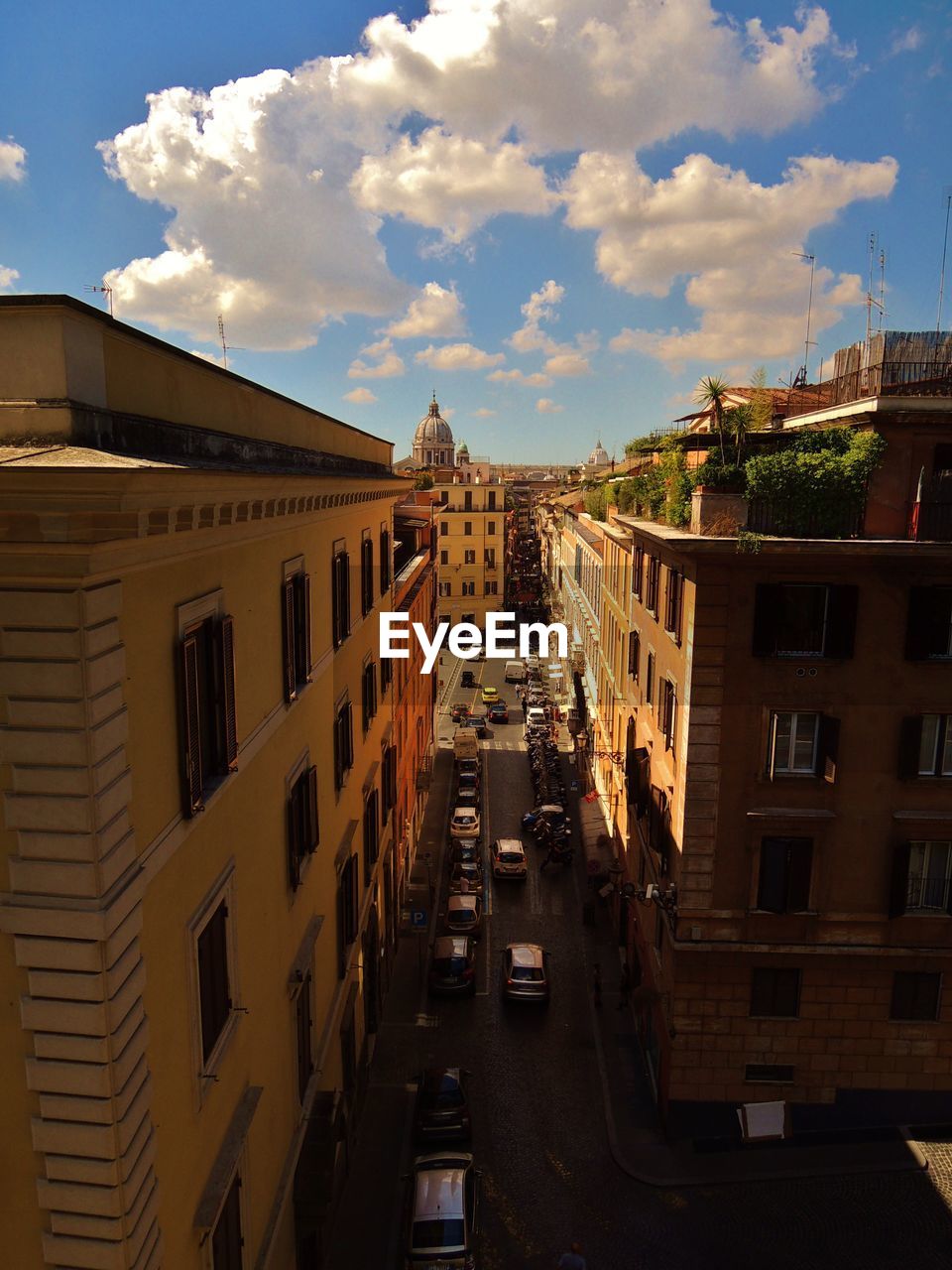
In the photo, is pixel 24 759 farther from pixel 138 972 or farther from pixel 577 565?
pixel 577 565

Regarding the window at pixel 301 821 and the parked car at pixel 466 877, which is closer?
the window at pixel 301 821

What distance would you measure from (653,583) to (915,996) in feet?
40.6

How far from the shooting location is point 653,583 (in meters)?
24.7

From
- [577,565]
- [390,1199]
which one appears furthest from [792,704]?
[577,565]

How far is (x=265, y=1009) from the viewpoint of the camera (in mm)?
12484

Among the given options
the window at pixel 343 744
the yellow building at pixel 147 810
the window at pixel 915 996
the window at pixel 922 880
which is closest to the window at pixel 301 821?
the yellow building at pixel 147 810

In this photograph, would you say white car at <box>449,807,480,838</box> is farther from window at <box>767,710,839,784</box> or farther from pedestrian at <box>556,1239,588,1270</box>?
pedestrian at <box>556,1239,588,1270</box>

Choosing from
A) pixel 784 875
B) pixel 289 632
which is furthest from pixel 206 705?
pixel 784 875

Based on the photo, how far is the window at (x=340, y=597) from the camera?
18.3 m

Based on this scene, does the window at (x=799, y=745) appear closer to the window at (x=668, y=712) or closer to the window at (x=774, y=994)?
the window at (x=668, y=712)

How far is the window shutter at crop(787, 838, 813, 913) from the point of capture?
747 inches

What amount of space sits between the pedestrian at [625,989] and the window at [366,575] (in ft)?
48.6

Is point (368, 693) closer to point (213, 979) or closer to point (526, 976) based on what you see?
point (526, 976)

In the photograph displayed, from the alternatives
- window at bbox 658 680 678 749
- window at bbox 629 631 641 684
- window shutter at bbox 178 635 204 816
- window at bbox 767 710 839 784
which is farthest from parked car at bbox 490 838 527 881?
window shutter at bbox 178 635 204 816
